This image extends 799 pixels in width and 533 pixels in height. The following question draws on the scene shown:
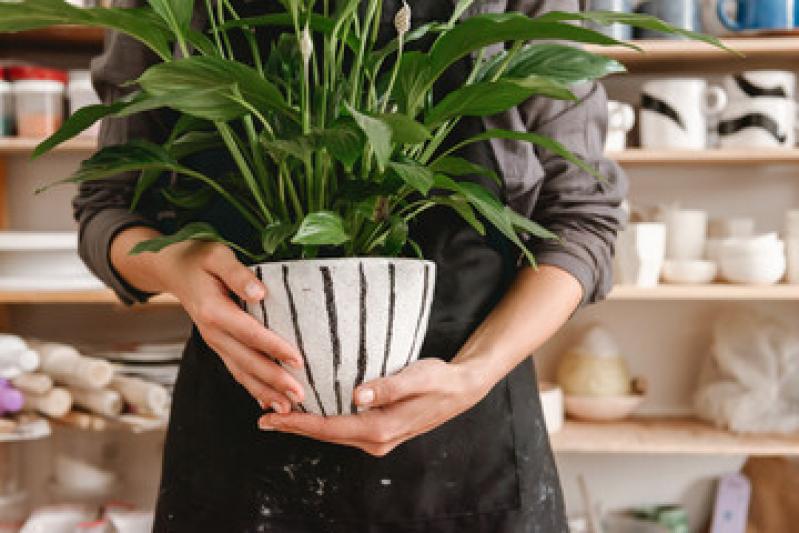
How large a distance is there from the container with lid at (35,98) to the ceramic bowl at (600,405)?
132cm

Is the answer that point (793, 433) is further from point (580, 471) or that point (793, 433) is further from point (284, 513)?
point (284, 513)

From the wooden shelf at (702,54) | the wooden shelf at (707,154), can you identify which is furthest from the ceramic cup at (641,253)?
the wooden shelf at (702,54)

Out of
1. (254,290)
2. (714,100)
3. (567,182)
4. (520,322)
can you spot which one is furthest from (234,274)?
(714,100)

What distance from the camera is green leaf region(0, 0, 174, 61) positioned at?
52 cm

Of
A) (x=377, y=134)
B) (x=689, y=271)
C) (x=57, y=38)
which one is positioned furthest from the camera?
(x=57, y=38)

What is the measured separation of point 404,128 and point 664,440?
1.63 meters

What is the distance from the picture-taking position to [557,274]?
0.79 m

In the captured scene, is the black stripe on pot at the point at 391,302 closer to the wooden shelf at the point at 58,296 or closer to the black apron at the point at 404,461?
the black apron at the point at 404,461

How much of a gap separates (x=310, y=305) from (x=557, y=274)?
296 millimetres

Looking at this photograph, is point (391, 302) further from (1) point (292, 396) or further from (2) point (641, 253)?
(2) point (641, 253)

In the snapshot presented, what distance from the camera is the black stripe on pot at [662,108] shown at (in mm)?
1842

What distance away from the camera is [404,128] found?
51 centimetres

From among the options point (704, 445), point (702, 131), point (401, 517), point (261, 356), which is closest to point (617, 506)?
point (704, 445)

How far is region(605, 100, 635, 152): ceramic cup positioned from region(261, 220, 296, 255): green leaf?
141 cm
